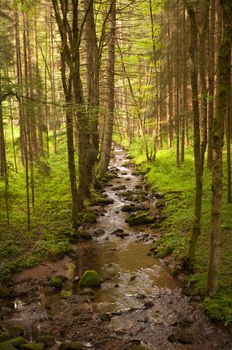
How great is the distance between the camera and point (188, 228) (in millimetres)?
13258

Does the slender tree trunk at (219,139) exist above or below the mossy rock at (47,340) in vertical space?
above

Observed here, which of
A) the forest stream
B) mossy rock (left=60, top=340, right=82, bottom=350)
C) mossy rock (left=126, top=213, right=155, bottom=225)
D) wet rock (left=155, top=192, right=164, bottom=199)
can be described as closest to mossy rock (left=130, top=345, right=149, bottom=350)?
the forest stream

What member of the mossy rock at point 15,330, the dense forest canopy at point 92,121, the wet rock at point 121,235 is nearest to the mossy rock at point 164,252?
the dense forest canopy at point 92,121

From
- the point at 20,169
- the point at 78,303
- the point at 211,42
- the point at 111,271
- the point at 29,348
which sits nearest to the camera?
the point at 29,348

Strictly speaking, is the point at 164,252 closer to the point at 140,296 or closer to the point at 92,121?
the point at 140,296

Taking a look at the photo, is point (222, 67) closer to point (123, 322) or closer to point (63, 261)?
point (123, 322)

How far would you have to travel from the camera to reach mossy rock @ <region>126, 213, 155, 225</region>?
15860mm

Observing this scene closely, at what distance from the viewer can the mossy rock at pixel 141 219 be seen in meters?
15.9

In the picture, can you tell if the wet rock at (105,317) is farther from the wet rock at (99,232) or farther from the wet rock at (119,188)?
the wet rock at (119,188)

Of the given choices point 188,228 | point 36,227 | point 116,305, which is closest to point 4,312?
point 116,305

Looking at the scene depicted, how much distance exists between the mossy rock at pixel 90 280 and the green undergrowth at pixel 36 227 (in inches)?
80.8

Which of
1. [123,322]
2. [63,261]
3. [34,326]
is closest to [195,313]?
[123,322]

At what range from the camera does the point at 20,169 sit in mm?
25734

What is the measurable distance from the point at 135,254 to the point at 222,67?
746 cm
